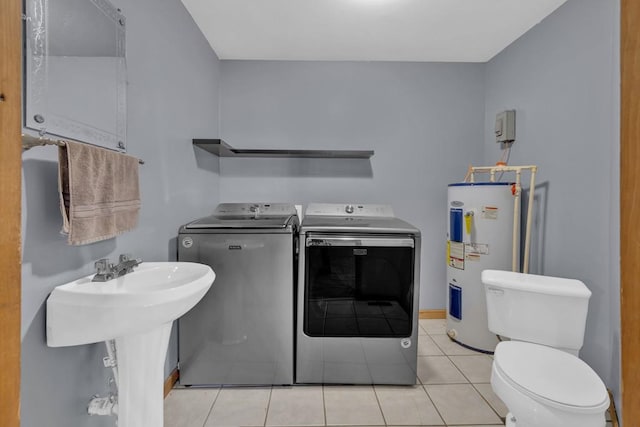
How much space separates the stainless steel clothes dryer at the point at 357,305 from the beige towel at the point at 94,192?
0.99 metres

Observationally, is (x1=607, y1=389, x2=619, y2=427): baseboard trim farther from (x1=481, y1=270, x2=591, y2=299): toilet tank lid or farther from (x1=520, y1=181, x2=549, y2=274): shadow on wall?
(x1=520, y1=181, x2=549, y2=274): shadow on wall

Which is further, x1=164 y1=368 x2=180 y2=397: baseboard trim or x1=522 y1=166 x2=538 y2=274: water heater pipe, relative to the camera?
x1=522 y1=166 x2=538 y2=274: water heater pipe

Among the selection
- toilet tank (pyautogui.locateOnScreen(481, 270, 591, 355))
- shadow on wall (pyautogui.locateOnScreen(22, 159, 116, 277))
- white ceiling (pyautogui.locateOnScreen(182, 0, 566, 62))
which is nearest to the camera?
shadow on wall (pyautogui.locateOnScreen(22, 159, 116, 277))

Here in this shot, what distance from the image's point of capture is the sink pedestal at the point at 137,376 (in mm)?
1187

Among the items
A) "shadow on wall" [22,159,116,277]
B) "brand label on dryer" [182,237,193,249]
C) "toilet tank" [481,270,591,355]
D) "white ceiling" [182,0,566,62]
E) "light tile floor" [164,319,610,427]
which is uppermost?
"white ceiling" [182,0,566,62]

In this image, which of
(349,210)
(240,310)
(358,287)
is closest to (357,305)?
(358,287)

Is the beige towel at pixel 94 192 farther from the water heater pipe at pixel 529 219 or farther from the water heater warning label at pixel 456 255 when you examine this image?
the water heater pipe at pixel 529 219

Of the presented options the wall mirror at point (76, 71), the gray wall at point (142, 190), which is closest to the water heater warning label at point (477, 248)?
the gray wall at point (142, 190)

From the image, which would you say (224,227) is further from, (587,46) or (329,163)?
(587,46)

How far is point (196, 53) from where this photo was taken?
2.26m

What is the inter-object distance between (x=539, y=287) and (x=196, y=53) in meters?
2.68

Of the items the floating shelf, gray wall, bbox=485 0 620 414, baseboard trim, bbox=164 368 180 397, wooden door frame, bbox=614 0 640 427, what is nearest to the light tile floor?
baseboard trim, bbox=164 368 180 397

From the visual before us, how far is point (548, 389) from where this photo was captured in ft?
4.13

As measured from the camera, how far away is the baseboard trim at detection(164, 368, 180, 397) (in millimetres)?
1855
